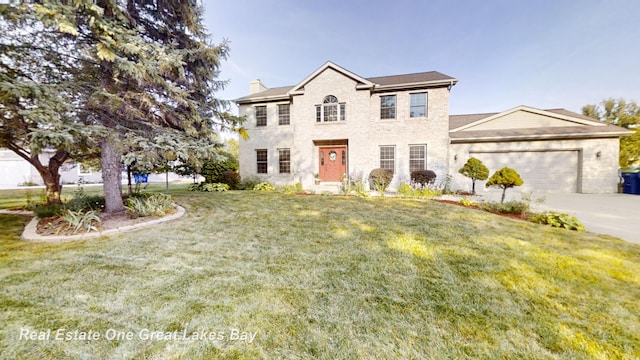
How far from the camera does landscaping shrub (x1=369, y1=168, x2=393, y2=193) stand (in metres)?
10.9

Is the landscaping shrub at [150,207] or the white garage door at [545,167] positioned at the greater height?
the white garage door at [545,167]

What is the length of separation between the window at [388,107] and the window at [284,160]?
5.92 m

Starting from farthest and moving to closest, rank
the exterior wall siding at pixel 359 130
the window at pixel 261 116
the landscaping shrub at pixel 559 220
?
1. the window at pixel 261 116
2. the exterior wall siding at pixel 359 130
3. the landscaping shrub at pixel 559 220

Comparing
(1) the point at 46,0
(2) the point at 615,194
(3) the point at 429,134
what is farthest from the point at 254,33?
(2) the point at 615,194

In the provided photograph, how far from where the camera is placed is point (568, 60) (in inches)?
525

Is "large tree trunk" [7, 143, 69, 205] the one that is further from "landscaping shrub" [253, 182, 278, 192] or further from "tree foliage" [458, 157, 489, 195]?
"tree foliage" [458, 157, 489, 195]

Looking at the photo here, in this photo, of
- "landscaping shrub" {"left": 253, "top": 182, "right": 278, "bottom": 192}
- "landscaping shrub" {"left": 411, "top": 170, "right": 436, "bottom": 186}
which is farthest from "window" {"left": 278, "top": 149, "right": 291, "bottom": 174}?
"landscaping shrub" {"left": 411, "top": 170, "right": 436, "bottom": 186}

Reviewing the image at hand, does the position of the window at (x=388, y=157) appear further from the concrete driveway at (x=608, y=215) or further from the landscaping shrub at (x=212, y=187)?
the landscaping shrub at (x=212, y=187)

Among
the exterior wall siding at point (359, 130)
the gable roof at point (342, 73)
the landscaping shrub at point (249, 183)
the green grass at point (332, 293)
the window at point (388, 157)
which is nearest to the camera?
the green grass at point (332, 293)

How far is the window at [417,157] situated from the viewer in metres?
12.0

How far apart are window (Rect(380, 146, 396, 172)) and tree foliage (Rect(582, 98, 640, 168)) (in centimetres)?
1730

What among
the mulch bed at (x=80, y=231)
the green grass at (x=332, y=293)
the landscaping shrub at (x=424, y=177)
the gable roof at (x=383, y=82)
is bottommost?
the green grass at (x=332, y=293)

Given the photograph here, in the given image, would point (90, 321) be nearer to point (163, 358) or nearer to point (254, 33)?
point (163, 358)

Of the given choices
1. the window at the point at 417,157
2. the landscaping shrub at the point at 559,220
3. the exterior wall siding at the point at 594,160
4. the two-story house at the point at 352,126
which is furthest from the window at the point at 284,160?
the exterior wall siding at the point at 594,160
